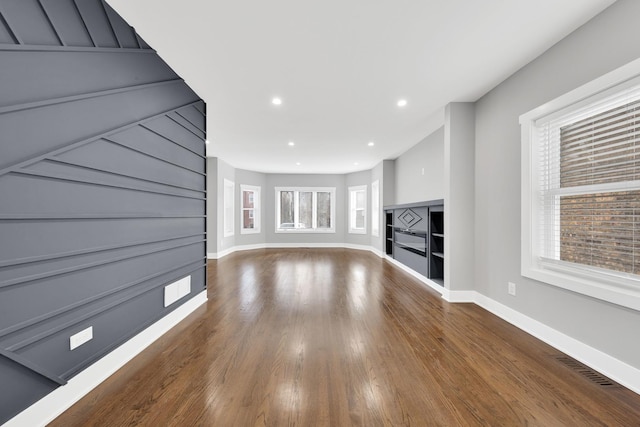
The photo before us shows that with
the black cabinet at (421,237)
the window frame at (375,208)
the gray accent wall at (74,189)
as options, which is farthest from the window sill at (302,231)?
the gray accent wall at (74,189)

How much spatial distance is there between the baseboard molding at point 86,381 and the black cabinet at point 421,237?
3.62 metres

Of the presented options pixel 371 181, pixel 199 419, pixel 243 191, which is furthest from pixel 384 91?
pixel 243 191

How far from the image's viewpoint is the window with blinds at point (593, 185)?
175 cm

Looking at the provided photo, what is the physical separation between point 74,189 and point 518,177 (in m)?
3.70

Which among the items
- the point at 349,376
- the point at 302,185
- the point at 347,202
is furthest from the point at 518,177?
the point at 302,185

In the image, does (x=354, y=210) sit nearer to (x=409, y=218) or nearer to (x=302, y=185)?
(x=302, y=185)

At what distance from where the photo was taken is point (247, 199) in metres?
8.39

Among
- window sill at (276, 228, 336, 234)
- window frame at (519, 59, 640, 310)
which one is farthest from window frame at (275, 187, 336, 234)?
window frame at (519, 59, 640, 310)

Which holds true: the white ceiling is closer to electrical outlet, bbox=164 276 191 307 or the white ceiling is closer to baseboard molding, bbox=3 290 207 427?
electrical outlet, bbox=164 276 191 307

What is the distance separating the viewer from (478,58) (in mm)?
2404

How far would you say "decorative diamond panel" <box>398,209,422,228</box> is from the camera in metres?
4.80

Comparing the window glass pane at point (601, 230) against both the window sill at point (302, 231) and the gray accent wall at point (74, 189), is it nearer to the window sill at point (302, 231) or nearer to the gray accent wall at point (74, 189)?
the gray accent wall at point (74, 189)

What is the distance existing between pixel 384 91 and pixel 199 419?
11.0ft

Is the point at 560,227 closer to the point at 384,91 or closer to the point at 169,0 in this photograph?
the point at 384,91
